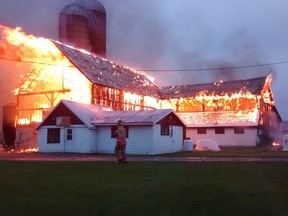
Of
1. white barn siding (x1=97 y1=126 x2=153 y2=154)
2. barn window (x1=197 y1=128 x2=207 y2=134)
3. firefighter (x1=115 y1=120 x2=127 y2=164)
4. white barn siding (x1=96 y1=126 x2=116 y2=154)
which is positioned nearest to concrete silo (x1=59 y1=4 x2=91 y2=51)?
barn window (x1=197 y1=128 x2=207 y2=134)

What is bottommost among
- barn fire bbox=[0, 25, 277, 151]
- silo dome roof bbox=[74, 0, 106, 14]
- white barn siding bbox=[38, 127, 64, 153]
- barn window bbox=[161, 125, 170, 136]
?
white barn siding bbox=[38, 127, 64, 153]

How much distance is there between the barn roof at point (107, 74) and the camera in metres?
43.8

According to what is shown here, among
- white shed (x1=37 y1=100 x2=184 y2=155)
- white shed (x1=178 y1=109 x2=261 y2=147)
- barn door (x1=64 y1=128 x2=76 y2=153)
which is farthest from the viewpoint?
white shed (x1=178 y1=109 x2=261 y2=147)

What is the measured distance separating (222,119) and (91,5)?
29797mm

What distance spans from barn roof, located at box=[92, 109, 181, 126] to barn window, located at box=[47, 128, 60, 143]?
131 inches

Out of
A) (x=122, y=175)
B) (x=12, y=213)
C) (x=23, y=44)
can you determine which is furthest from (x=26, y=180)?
(x=23, y=44)

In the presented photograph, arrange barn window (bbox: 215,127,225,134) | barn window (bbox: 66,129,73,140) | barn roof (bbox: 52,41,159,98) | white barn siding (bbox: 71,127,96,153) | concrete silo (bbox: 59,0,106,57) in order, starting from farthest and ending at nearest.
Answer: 1. concrete silo (bbox: 59,0,106,57)
2. barn window (bbox: 215,127,225,134)
3. barn roof (bbox: 52,41,159,98)
4. barn window (bbox: 66,129,73,140)
5. white barn siding (bbox: 71,127,96,153)

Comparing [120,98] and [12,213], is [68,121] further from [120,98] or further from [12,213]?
[12,213]

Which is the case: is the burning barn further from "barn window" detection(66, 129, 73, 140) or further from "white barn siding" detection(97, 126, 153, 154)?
"barn window" detection(66, 129, 73, 140)

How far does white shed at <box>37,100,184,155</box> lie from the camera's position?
107ft

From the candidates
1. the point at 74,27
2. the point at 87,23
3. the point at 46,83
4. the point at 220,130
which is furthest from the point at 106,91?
the point at 87,23

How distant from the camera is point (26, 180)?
1377cm

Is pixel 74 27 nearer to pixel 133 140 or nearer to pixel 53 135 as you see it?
pixel 53 135

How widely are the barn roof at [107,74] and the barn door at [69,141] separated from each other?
8.98m
